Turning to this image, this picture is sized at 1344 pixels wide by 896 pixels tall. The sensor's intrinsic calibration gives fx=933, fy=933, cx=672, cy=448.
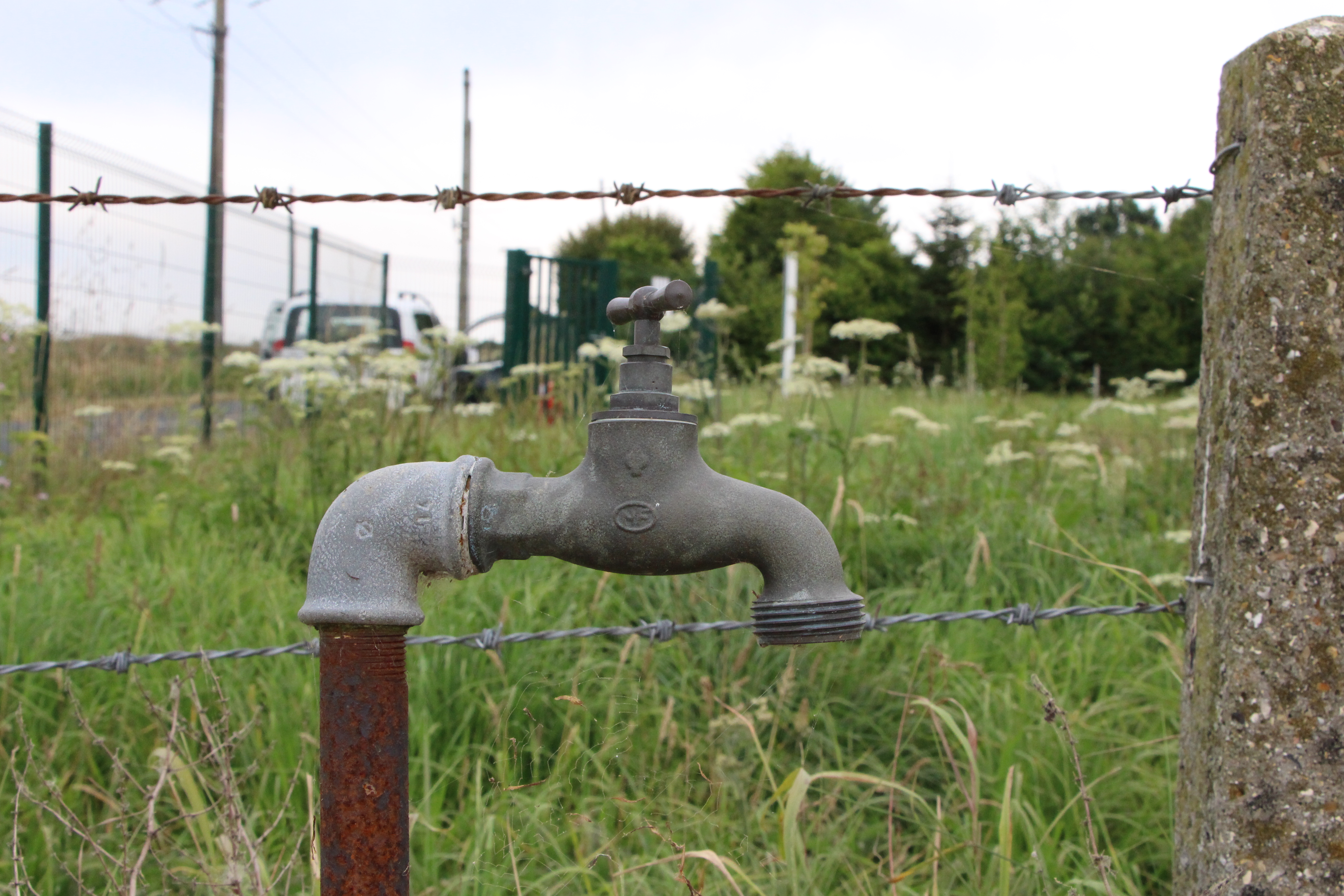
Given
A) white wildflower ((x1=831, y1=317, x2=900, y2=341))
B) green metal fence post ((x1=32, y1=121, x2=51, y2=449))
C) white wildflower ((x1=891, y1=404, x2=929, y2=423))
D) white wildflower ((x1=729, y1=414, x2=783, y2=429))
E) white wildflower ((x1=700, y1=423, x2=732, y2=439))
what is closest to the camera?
white wildflower ((x1=700, y1=423, x2=732, y2=439))

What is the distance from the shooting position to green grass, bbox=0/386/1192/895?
5.50 ft

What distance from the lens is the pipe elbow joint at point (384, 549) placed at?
96 cm

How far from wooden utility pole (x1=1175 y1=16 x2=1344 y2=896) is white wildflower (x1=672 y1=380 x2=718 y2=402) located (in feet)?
7.29

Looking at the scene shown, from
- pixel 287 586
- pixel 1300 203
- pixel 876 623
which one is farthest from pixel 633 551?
pixel 287 586

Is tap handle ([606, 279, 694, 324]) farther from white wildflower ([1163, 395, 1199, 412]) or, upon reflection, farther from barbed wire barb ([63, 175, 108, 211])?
white wildflower ([1163, 395, 1199, 412])

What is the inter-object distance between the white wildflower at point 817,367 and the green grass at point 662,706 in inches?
14.2

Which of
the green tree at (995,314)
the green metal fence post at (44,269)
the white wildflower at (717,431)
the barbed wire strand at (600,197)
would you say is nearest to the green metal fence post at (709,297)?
the green tree at (995,314)

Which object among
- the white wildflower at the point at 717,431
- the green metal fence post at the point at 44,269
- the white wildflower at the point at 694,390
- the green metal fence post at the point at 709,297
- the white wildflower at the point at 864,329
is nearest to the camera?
the white wildflower at the point at 717,431

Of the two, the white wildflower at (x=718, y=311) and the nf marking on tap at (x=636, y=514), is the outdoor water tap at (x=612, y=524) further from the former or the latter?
the white wildflower at (x=718, y=311)

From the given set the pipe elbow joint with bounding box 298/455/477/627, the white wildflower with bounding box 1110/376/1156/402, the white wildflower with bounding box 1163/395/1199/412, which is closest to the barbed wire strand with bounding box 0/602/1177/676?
the pipe elbow joint with bounding box 298/455/477/627

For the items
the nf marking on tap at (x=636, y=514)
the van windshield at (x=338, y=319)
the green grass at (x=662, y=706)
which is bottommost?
the green grass at (x=662, y=706)

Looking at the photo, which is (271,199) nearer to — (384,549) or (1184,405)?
(384,549)

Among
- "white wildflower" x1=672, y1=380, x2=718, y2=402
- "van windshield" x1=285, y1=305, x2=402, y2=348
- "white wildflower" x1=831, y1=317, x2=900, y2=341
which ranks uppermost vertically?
"van windshield" x1=285, y1=305, x2=402, y2=348

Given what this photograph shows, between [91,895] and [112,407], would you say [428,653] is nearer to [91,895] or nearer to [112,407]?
[91,895]
